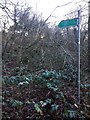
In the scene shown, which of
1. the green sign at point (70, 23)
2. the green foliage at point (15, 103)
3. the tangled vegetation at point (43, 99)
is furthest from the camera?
the green sign at point (70, 23)

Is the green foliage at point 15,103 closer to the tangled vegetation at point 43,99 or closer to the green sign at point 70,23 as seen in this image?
the tangled vegetation at point 43,99

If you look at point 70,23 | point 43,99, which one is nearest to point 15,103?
point 43,99

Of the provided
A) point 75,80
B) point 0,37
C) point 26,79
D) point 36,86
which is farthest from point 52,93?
point 0,37

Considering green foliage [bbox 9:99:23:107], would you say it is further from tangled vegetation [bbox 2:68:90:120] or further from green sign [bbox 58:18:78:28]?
green sign [bbox 58:18:78:28]

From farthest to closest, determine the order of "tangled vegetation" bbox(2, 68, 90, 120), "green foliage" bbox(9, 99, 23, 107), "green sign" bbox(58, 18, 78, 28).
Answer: "green sign" bbox(58, 18, 78, 28)
"green foliage" bbox(9, 99, 23, 107)
"tangled vegetation" bbox(2, 68, 90, 120)

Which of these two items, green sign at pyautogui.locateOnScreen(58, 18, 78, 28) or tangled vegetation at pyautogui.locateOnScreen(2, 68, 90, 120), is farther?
green sign at pyautogui.locateOnScreen(58, 18, 78, 28)

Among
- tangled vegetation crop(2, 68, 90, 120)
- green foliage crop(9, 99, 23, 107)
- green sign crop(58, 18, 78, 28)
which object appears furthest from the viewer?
green sign crop(58, 18, 78, 28)

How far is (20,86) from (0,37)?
3.81 meters

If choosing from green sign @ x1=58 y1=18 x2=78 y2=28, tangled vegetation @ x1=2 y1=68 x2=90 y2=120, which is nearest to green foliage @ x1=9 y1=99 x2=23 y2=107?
tangled vegetation @ x1=2 y1=68 x2=90 y2=120

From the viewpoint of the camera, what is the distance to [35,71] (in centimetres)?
886

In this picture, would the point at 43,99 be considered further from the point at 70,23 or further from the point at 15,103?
the point at 70,23

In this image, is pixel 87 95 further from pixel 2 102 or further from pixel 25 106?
pixel 2 102

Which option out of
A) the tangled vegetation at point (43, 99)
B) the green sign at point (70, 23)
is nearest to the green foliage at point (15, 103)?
the tangled vegetation at point (43, 99)

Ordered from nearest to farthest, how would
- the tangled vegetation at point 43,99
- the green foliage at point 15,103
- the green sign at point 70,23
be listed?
1. the tangled vegetation at point 43,99
2. the green foliage at point 15,103
3. the green sign at point 70,23
